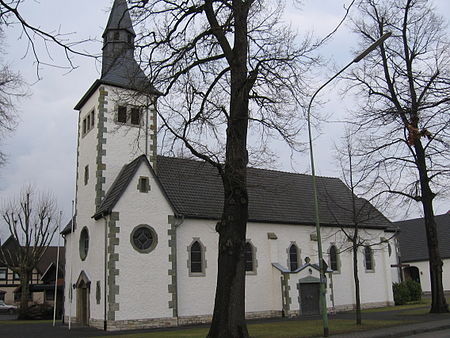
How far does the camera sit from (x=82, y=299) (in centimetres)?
2639

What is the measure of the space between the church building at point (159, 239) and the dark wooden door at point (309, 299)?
83 millimetres

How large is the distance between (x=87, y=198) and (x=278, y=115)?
595 inches

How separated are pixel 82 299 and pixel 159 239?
5.97 meters

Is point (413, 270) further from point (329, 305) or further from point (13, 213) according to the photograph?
point (13, 213)

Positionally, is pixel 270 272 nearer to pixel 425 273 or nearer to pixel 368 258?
pixel 368 258

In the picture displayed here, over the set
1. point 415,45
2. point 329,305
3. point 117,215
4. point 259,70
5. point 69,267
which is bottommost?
point 329,305

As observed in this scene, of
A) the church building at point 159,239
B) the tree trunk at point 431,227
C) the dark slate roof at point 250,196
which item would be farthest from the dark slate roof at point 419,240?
the tree trunk at point 431,227

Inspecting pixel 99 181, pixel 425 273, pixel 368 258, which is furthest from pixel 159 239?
pixel 425 273

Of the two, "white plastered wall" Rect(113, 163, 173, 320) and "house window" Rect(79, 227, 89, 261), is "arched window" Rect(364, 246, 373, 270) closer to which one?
"white plastered wall" Rect(113, 163, 173, 320)

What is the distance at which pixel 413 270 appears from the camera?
2098 inches

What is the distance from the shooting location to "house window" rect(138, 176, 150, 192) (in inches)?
971

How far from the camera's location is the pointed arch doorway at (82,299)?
25.8m

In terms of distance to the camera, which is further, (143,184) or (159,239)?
(143,184)

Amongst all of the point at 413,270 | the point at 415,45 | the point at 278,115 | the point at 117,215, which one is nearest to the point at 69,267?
the point at 117,215
